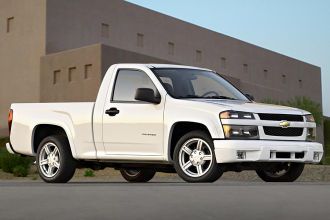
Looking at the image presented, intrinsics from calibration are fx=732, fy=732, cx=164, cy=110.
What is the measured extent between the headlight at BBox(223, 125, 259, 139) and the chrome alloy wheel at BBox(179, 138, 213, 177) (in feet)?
1.24

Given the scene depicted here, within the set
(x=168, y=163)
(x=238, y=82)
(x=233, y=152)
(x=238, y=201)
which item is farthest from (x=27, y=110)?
(x=238, y=82)

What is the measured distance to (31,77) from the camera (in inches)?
1747

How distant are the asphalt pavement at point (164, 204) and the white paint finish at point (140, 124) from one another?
3.05 metres

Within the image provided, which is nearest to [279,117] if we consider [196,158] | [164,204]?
[196,158]

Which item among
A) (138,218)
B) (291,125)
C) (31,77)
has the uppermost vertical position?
(31,77)

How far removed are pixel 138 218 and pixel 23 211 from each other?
99cm

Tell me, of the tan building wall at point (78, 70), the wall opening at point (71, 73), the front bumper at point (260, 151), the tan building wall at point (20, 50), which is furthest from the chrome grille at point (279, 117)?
the tan building wall at point (20, 50)

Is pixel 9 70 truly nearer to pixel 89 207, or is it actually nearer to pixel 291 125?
pixel 291 125

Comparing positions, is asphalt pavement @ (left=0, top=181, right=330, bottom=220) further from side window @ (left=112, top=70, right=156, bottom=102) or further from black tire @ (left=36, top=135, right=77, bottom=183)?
black tire @ (left=36, top=135, right=77, bottom=183)

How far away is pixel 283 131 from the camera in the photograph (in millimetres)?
11617

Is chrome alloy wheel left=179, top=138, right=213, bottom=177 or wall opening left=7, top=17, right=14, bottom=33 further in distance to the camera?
wall opening left=7, top=17, right=14, bottom=33

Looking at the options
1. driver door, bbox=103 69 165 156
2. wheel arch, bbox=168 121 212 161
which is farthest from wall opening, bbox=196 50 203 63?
wheel arch, bbox=168 121 212 161

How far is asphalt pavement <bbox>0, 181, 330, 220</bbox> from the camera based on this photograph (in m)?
5.95

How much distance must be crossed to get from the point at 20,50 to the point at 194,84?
34429 millimetres
